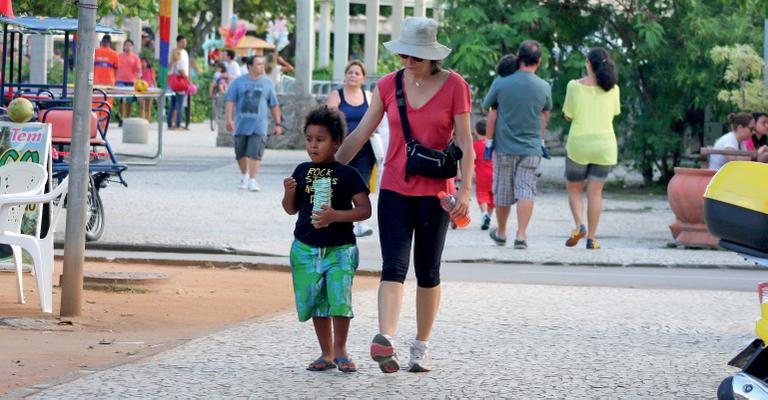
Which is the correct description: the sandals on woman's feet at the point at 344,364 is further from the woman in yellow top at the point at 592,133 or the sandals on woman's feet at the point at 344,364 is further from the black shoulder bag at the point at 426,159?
the woman in yellow top at the point at 592,133

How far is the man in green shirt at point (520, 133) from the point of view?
14.2 m

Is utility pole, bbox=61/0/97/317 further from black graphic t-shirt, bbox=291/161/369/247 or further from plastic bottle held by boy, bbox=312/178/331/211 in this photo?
plastic bottle held by boy, bbox=312/178/331/211

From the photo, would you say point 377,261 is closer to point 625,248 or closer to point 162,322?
A: point 625,248

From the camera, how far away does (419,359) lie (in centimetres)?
786

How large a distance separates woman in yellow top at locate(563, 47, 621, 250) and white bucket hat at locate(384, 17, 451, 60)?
20.9 ft

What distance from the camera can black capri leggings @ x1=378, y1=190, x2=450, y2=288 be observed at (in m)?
7.92

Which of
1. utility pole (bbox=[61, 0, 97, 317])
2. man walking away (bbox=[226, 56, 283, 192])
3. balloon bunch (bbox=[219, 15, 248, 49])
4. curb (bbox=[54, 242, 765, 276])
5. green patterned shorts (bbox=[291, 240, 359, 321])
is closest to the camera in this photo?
green patterned shorts (bbox=[291, 240, 359, 321])

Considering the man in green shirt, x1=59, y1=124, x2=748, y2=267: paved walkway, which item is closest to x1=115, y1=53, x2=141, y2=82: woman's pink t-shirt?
x1=59, y1=124, x2=748, y2=267: paved walkway

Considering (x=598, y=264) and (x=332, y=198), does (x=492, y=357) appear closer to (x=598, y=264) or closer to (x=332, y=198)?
(x=332, y=198)

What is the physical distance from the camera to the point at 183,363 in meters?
7.87

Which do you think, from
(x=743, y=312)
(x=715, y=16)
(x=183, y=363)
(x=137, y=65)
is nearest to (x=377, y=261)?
(x=743, y=312)

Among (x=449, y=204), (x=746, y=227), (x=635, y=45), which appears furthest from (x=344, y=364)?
(x=635, y=45)

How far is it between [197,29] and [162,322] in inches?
2072

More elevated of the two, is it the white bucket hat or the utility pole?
the white bucket hat
